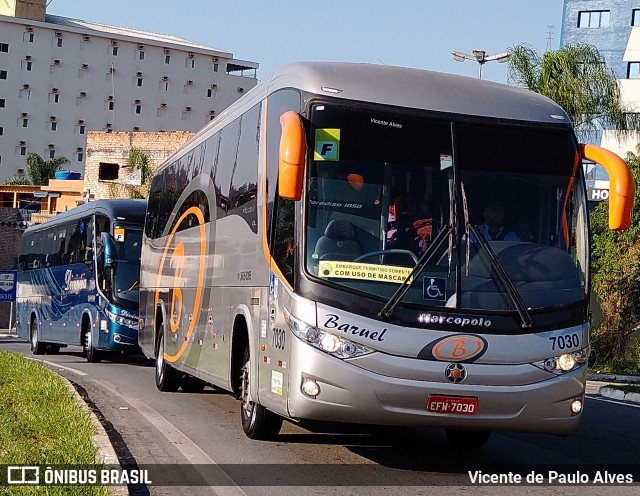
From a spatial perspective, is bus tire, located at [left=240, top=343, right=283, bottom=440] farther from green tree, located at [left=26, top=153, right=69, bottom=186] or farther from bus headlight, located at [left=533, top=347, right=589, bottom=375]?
green tree, located at [left=26, top=153, right=69, bottom=186]

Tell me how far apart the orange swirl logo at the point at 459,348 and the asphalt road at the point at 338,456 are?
1043mm

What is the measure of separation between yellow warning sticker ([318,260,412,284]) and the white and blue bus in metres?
15.8

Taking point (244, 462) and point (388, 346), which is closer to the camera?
point (388, 346)

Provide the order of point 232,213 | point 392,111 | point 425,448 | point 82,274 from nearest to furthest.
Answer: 1. point 392,111
2. point 425,448
3. point 232,213
4. point 82,274

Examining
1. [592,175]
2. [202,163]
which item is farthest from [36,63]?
[202,163]

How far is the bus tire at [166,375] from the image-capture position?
17141 millimetres

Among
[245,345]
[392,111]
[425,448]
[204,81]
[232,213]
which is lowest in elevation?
[425,448]

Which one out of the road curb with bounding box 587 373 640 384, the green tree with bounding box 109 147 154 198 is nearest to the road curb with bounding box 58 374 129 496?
the road curb with bounding box 587 373 640 384

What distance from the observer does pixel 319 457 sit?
34.1ft

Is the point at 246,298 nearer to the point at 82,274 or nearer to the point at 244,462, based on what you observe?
the point at 244,462

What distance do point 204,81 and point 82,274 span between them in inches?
4439

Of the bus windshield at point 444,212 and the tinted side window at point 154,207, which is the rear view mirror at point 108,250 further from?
the bus windshield at point 444,212

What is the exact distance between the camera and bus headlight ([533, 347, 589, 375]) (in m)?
9.35

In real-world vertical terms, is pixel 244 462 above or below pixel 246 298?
below
